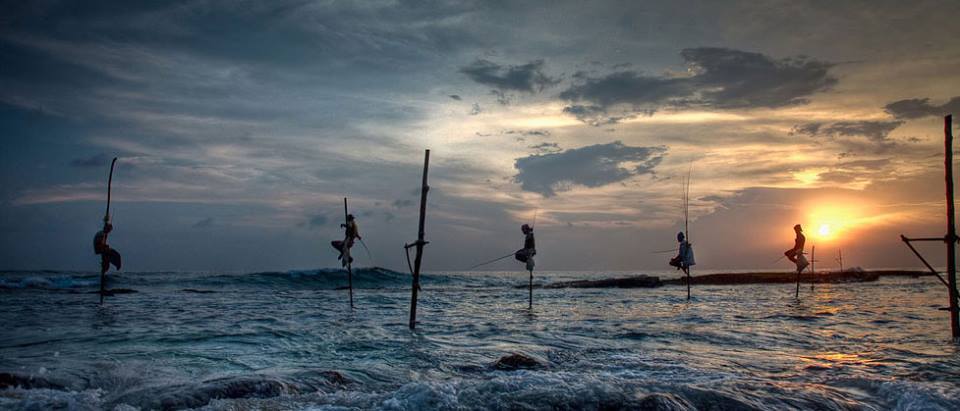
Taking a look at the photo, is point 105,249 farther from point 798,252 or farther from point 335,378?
point 798,252

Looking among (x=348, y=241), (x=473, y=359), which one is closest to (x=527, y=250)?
(x=348, y=241)

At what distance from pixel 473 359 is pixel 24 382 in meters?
7.73

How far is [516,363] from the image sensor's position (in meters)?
10.6

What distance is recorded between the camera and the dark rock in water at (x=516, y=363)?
10.5m

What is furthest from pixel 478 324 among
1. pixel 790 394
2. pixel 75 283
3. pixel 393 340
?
pixel 75 283

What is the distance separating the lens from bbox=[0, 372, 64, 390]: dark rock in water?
8438 millimetres

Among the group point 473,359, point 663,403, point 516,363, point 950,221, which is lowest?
point 473,359

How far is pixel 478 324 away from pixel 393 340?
4.46 metres

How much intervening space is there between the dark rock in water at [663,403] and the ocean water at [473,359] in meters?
0.03

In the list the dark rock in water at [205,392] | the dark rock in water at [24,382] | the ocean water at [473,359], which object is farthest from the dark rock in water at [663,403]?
the dark rock in water at [24,382]

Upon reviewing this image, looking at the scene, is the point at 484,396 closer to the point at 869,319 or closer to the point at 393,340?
the point at 393,340

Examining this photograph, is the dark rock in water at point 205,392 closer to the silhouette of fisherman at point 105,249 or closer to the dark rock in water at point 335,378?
the dark rock in water at point 335,378

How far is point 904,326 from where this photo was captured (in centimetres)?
1638

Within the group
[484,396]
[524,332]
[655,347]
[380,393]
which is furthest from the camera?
[524,332]
